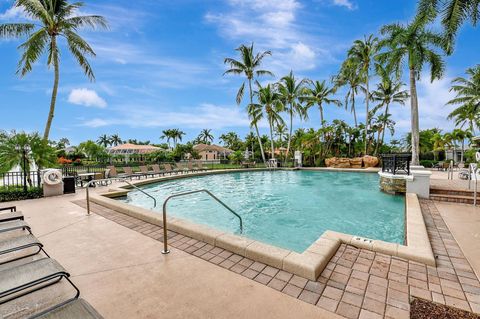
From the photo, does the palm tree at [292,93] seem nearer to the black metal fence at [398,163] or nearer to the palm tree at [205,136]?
the black metal fence at [398,163]

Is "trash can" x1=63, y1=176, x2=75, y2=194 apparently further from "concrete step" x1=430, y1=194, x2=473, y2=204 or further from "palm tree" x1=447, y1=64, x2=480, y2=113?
"palm tree" x1=447, y1=64, x2=480, y2=113

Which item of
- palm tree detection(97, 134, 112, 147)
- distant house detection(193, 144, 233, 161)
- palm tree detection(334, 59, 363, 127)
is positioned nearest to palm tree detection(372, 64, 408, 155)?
palm tree detection(334, 59, 363, 127)

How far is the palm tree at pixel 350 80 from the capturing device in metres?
22.4

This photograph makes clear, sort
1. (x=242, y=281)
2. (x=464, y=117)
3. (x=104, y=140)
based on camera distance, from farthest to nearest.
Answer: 1. (x=104, y=140)
2. (x=464, y=117)
3. (x=242, y=281)

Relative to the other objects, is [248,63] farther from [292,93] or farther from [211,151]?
[211,151]

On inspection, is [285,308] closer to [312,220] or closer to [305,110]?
[312,220]

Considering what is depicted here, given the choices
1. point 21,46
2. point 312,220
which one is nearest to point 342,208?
point 312,220

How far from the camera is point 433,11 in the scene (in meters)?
7.55

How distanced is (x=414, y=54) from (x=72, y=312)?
14.5 m

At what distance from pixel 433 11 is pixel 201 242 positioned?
10.5m

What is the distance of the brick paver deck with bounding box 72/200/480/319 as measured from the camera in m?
2.28

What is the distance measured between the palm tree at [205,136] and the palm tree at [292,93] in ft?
167

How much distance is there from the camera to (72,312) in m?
1.67

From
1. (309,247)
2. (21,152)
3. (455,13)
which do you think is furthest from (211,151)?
(309,247)
